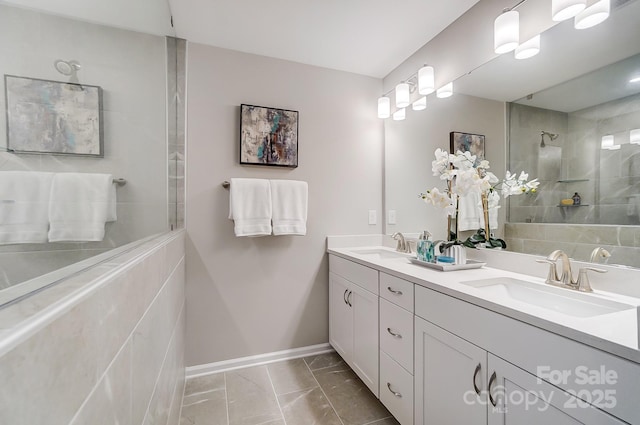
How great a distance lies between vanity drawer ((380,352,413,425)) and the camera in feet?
4.14

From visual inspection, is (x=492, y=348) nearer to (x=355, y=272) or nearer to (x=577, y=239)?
(x=577, y=239)

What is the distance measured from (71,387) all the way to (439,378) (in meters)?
1.17

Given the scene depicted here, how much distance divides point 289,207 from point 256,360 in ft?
3.71

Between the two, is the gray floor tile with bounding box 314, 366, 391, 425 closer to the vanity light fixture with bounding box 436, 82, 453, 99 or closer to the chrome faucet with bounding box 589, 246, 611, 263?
the chrome faucet with bounding box 589, 246, 611, 263

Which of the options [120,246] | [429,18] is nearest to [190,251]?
[120,246]

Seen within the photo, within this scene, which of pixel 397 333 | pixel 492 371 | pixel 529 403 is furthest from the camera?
pixel 397 333

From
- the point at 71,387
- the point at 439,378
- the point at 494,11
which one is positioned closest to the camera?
the point at 71,387

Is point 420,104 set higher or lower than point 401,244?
higher

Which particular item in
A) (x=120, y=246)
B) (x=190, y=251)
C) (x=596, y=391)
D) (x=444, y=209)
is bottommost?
(x=596, y=391)

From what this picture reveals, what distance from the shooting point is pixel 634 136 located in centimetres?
97

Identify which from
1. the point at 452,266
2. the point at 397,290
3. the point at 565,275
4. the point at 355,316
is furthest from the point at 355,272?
the point at 565,275

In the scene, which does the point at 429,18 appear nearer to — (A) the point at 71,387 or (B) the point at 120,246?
(B) the point at 120,246

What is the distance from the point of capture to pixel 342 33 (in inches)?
70.1

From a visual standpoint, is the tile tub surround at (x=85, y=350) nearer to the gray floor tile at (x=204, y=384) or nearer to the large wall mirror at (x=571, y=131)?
the gray floor tile at (x=204, y=384)
